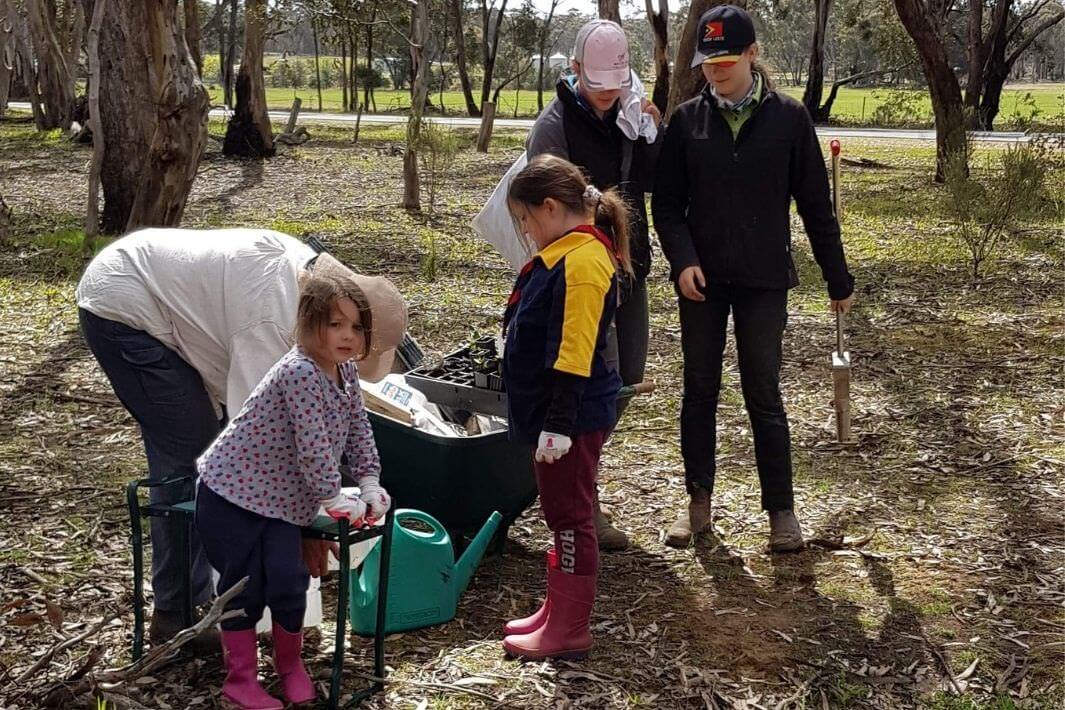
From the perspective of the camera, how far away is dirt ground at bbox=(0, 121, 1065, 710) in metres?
A: 3.60

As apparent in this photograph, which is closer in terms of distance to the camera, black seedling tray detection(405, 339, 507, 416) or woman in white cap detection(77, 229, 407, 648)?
woman in white cap detection(77, 229, 407, 648)

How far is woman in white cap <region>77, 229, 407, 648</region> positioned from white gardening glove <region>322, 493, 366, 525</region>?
0.94ft

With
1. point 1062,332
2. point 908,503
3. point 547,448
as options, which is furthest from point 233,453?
point 1062,332

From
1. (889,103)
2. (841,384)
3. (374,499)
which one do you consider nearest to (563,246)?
(374,499)

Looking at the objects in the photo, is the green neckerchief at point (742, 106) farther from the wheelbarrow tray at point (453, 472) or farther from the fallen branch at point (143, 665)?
the fallen branch at point (143, 665)

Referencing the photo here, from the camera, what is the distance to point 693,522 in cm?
472

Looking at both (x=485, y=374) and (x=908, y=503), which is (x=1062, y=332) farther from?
(x=485, y=374)

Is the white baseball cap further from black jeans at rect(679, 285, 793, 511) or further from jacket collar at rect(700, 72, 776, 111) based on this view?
black jeans at rect(679, 285, 793, 511)

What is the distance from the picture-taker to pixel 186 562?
11.4 ft

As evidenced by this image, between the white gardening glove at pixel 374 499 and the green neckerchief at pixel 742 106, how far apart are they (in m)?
1.84

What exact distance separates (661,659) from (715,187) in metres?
1.60

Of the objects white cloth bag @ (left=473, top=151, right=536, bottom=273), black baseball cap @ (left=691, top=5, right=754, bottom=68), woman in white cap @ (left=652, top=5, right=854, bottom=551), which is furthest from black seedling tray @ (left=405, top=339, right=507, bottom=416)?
black baseball cap @ (left=691, top=5, right=754, bottom=68)

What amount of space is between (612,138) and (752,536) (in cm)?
161

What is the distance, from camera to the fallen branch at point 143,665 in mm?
2865
